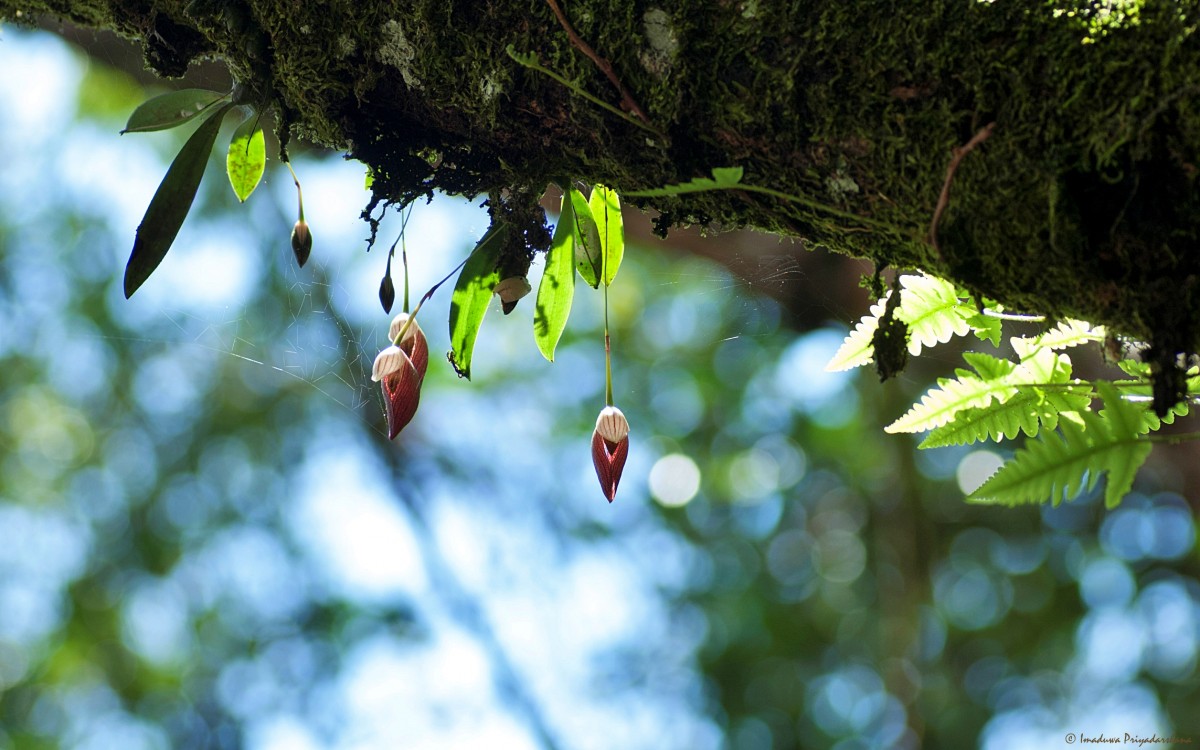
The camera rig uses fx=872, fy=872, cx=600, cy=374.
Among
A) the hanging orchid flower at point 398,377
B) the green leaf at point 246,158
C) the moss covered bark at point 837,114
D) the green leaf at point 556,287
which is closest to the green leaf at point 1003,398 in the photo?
the moss covered bark at point 837,114

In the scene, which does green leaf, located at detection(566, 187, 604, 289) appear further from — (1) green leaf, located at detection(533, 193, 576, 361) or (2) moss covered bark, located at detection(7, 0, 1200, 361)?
(2) moss covered bark, located at detection(7, 0, 1200, 361)

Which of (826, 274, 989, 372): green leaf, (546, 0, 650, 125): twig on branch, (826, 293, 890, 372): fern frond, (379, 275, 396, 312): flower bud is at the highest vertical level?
(546, 0, 650, 125): twig on branch

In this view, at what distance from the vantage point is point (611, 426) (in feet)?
3.20

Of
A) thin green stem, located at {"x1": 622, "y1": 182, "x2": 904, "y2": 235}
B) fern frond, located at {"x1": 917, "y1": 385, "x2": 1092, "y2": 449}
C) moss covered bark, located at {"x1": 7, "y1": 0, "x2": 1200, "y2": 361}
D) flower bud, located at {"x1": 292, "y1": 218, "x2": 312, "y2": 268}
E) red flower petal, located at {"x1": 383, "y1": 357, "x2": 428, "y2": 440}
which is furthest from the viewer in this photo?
flower bud, located at {"x1": 292, "y1": 218, "x2": 312, "y2": 268}

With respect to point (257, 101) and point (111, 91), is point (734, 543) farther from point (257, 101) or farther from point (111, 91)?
point (257, 101)

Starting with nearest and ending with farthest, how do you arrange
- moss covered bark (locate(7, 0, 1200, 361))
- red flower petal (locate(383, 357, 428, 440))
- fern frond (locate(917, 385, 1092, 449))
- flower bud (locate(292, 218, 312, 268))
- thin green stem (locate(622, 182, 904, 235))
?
moss covered bark (locate(7, 0, 1200, 361)), thin green stem (locate(622, 182, 904, 235)), fern frond (locate(917, 385, 1092, 449)), red flower petal (locate(383, 357, 428, 440)), flower bud (locate(292, 218, 312, 268))

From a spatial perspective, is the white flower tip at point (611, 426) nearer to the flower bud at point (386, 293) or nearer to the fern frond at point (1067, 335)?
the flower bud at point (386, 293)

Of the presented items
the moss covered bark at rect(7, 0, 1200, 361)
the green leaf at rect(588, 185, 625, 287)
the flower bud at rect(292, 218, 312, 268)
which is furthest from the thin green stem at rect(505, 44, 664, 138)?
the flower bud at rect(292, 218, 312, 268)

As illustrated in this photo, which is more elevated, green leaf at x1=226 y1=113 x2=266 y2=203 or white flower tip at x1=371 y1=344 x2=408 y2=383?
green leaf at x1=226 y1=113 x2=266 y2=203

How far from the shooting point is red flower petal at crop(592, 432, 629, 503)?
97 centimetres

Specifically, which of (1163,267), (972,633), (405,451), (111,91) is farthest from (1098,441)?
(972,633)

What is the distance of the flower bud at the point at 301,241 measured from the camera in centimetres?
106

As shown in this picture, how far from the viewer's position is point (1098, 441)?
63 cm

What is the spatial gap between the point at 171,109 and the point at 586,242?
1.67ft
